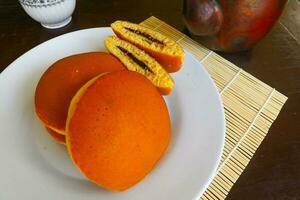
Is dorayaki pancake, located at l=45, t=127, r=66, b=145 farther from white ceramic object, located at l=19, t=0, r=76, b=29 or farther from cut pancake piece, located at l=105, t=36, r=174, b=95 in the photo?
white ceramic object, located at l=19, t=0, r=76, b=29

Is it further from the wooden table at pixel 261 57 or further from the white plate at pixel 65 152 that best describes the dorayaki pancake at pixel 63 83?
the wooden table at pixel 261 57

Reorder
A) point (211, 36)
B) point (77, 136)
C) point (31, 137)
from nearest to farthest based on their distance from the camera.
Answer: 1. point (77, 136)
2. point (31, 137)
3. point (211, 36)

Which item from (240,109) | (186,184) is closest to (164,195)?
(186,184)

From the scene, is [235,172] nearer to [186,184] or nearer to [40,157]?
[186,184]

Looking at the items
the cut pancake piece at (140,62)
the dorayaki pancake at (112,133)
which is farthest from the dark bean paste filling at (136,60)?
the dorayaki pancake at (112,133)

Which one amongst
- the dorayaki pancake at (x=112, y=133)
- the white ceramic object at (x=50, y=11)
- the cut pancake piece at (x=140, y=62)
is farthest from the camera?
the white ceramic object at (x=50, y=11)

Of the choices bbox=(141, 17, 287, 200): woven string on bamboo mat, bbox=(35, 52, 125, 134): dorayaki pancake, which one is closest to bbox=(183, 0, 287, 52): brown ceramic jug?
bbox=(141, 17, 287, 200): woven string on bamboo mat

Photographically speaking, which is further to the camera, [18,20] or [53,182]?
[18,20]
